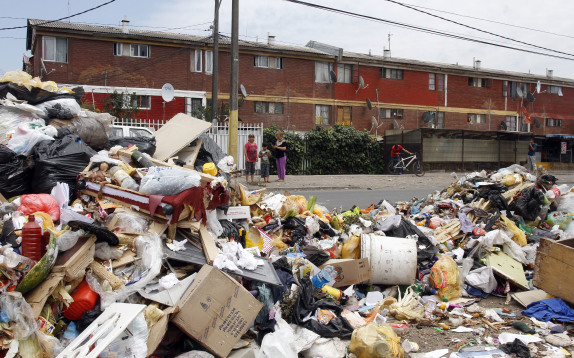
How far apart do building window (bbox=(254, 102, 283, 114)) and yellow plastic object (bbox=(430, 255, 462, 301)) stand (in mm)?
22284

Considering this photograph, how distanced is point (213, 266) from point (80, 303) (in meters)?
0.99

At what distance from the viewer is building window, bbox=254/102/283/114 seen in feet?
87.7

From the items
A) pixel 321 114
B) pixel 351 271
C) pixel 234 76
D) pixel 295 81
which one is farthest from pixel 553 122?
pixel 351 271

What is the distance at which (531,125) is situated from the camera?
3628 cm

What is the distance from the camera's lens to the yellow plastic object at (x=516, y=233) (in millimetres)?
6395

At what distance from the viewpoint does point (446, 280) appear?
4965 mm

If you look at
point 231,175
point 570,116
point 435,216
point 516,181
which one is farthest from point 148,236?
point 570,116

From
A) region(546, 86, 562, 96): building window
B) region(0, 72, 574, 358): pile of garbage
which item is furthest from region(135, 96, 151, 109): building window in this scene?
region(546, 86, 562, 96): building window

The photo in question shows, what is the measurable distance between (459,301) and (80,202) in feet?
13.1

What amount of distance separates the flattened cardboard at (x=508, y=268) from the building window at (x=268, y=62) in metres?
22.2

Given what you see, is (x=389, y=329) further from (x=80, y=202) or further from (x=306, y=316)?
(x=80, y=202)

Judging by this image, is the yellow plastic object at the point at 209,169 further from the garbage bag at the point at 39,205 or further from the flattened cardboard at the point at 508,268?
the flattened cardboard at the point at 508,268

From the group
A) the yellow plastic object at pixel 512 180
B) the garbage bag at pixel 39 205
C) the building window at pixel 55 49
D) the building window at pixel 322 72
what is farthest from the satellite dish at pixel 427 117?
the garbage bag at pixel 39 205

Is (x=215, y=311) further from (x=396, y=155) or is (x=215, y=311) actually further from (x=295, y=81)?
(x=295, y=81)
